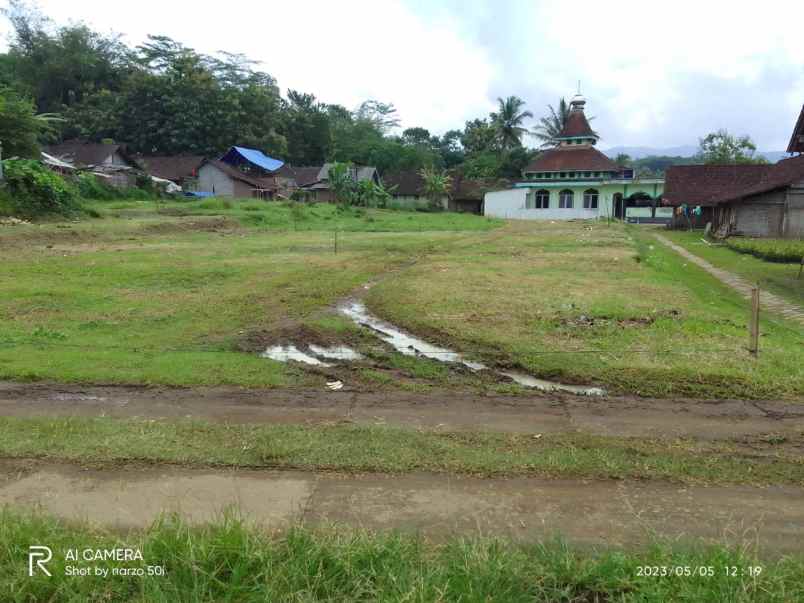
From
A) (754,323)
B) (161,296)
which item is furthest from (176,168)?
(754,323)

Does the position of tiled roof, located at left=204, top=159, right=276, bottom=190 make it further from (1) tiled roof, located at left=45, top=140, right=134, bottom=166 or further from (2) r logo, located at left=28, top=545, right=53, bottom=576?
(2) r logo, located at left=28, top=545, right=53, bottom=576

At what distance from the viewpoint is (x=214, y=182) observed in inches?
2004

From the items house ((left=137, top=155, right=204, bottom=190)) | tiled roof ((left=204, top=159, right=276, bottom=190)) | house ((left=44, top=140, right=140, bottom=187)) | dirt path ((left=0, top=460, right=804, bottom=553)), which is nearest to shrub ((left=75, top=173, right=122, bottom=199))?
house ((left=44, top=140, right=140, bottom=187))

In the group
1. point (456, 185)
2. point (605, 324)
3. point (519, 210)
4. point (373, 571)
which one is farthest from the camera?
point (456, 185)

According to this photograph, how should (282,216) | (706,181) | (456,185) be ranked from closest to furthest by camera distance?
(282,216)
(706,181)
(456,185)

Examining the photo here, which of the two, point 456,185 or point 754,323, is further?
point 456,185

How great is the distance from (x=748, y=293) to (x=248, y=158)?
A: 45.9m

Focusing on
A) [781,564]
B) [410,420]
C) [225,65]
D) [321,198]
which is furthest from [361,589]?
[225,65]

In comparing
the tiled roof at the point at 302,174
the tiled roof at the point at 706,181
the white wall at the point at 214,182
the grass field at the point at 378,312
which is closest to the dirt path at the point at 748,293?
the grass field at the point at 378,312

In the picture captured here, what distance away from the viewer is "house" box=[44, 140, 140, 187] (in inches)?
1686

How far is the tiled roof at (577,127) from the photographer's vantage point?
54.9 meters

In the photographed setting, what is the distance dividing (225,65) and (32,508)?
227ft

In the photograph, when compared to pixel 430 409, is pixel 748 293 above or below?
above

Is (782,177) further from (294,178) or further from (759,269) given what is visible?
(294,178)
